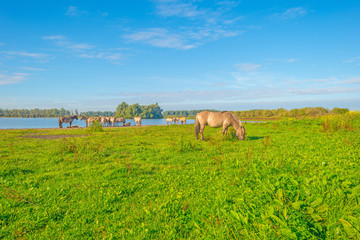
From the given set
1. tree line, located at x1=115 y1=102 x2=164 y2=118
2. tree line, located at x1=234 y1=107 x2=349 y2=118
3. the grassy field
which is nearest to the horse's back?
the grassy field

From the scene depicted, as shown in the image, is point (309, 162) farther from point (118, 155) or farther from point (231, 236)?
point (118, 155)

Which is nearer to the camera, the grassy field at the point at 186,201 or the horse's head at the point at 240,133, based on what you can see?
the grassy field at the point at 186,201

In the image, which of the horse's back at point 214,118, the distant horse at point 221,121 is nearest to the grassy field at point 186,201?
the distant horse at point 221,121

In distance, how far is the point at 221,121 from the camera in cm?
1526

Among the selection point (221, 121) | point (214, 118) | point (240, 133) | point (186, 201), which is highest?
point (214, 118)

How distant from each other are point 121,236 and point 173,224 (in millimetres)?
1046

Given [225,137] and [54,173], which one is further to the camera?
[225,137]

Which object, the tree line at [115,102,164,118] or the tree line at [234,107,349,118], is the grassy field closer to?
the tree line at [234,107,349,118]

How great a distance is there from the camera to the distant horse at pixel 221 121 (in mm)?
14688

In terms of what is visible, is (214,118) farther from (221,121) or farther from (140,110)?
(140,110)

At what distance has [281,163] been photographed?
5914 mm

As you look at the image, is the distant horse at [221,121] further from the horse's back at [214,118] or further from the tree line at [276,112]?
the tree line at [276,112]

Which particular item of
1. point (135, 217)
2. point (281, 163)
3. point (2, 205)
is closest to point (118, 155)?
point (2, 205)

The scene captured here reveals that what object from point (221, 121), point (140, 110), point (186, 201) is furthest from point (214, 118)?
point (140, 110)
